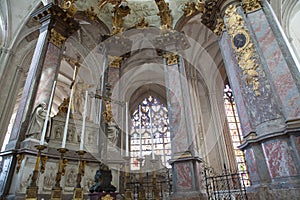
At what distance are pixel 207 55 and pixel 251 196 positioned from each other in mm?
8099

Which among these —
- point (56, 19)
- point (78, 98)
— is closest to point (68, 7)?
point (56, 19)

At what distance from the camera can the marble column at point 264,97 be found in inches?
133

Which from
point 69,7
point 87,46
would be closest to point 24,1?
point 87,46

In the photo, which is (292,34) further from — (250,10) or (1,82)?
(1,82)

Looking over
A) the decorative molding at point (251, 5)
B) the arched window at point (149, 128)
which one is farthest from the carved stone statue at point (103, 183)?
the arched window at point (149, 128)

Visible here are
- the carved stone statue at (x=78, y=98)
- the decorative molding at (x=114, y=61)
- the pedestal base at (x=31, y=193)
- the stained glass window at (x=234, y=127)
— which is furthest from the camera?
the stained glass window at (x=234, y=127)

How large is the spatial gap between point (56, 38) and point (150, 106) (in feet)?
12.1

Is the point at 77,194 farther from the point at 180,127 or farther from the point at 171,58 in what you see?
the point at 171,58

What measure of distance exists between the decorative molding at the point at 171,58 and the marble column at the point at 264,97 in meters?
2.37

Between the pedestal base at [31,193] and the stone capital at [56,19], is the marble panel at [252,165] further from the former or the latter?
the stone capital at [56,19]

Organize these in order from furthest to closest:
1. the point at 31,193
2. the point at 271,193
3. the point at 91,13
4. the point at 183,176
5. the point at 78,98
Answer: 1. the point at 91,13
2. the point at 78,98
3. the point at 183,176
4. the point at 271,193
5. the point at 31,193

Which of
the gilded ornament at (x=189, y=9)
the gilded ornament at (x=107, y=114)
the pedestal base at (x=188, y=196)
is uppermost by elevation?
the gilded ornament at (x=189, y=9)

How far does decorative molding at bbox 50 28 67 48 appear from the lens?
6.25 m

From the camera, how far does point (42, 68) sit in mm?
5625
